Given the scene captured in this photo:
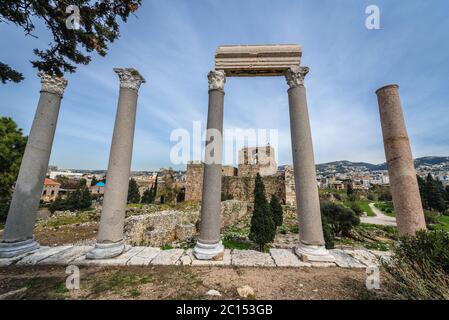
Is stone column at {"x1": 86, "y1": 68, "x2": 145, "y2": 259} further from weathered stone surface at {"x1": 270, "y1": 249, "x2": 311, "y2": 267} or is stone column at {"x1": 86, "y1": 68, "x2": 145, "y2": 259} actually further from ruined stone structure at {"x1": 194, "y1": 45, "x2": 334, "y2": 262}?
weathered stone surface at {"x1": 270, "y1": 249, "x2": 311, "y2": 267}

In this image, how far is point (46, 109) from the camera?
6.14m

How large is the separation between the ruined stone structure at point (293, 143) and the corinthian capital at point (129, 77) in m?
2.35

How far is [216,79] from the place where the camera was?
620cm

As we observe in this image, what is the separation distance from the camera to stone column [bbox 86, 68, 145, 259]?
17.6 feet

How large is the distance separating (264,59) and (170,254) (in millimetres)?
6665

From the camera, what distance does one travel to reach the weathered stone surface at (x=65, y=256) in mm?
5104

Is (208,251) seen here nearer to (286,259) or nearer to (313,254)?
(286,259)

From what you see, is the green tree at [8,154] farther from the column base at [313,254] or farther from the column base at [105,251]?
the column base at [313,254]

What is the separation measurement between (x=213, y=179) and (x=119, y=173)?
2.71 metres

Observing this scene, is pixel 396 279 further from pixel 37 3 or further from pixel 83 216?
pixel 83 216

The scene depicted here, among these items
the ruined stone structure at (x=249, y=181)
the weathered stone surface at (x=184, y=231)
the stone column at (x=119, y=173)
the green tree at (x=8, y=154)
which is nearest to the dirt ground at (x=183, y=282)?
the stone column at (x=119, y=173)

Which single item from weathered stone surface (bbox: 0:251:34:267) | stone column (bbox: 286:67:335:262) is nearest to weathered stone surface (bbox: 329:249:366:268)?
stone column (bbox: 286:67:335:262)

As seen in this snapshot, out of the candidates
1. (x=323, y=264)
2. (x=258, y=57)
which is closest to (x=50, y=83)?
(x=258, y=57)
